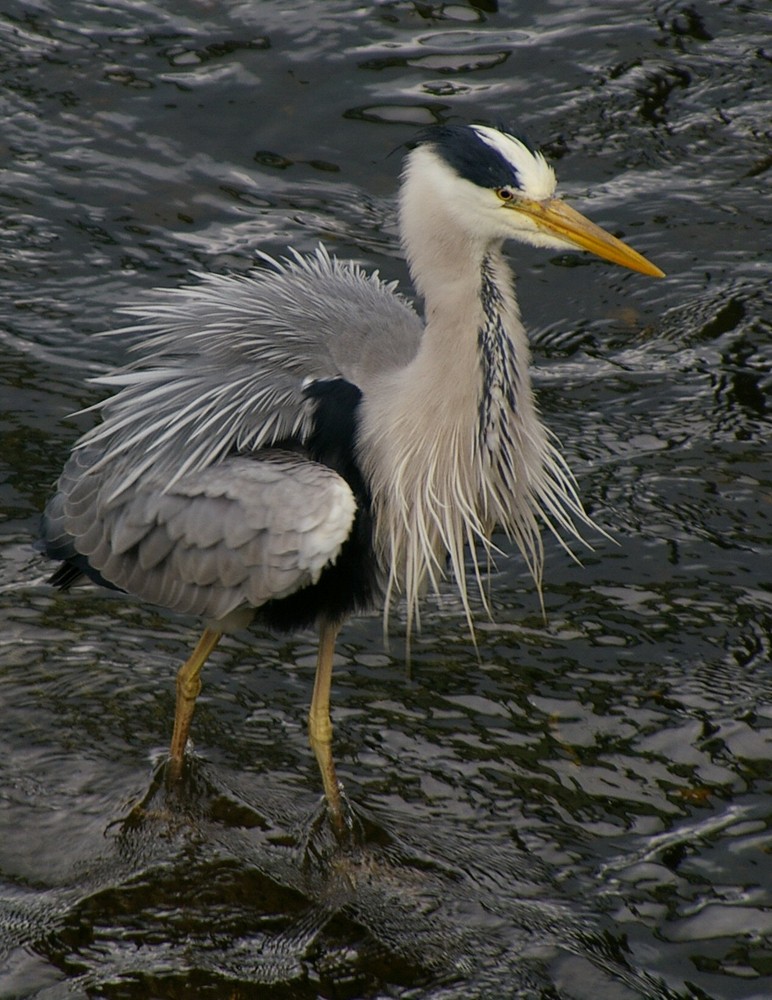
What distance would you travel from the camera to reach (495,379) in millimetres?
4883

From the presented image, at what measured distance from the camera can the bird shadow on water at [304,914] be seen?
4465 mm

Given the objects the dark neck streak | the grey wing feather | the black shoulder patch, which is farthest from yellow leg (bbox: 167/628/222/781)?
the dark neck streak

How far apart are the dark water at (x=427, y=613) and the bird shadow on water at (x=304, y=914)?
0.01 metres

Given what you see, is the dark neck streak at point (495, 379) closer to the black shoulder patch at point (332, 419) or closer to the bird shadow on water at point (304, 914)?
the black shoulder patch at point (332, 419)

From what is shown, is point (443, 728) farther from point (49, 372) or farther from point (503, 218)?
point (49, 372)

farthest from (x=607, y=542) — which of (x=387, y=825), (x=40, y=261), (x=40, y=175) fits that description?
(x=40, y=175)

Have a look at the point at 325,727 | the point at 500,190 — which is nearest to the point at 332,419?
the point at 500,190

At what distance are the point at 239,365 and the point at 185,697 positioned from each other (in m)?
1.19

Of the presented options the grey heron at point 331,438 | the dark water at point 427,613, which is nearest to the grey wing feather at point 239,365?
the grey heron at point 331,438

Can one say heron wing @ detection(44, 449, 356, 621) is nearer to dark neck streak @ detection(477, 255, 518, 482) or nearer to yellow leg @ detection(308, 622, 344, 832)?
yellow leg @ detection(308, 622, 344, 832)

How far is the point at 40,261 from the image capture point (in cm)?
809

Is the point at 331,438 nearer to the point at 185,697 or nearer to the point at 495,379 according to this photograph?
the point at 495,379

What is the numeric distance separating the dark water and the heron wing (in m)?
0.64

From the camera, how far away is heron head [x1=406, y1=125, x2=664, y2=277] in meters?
4.57
